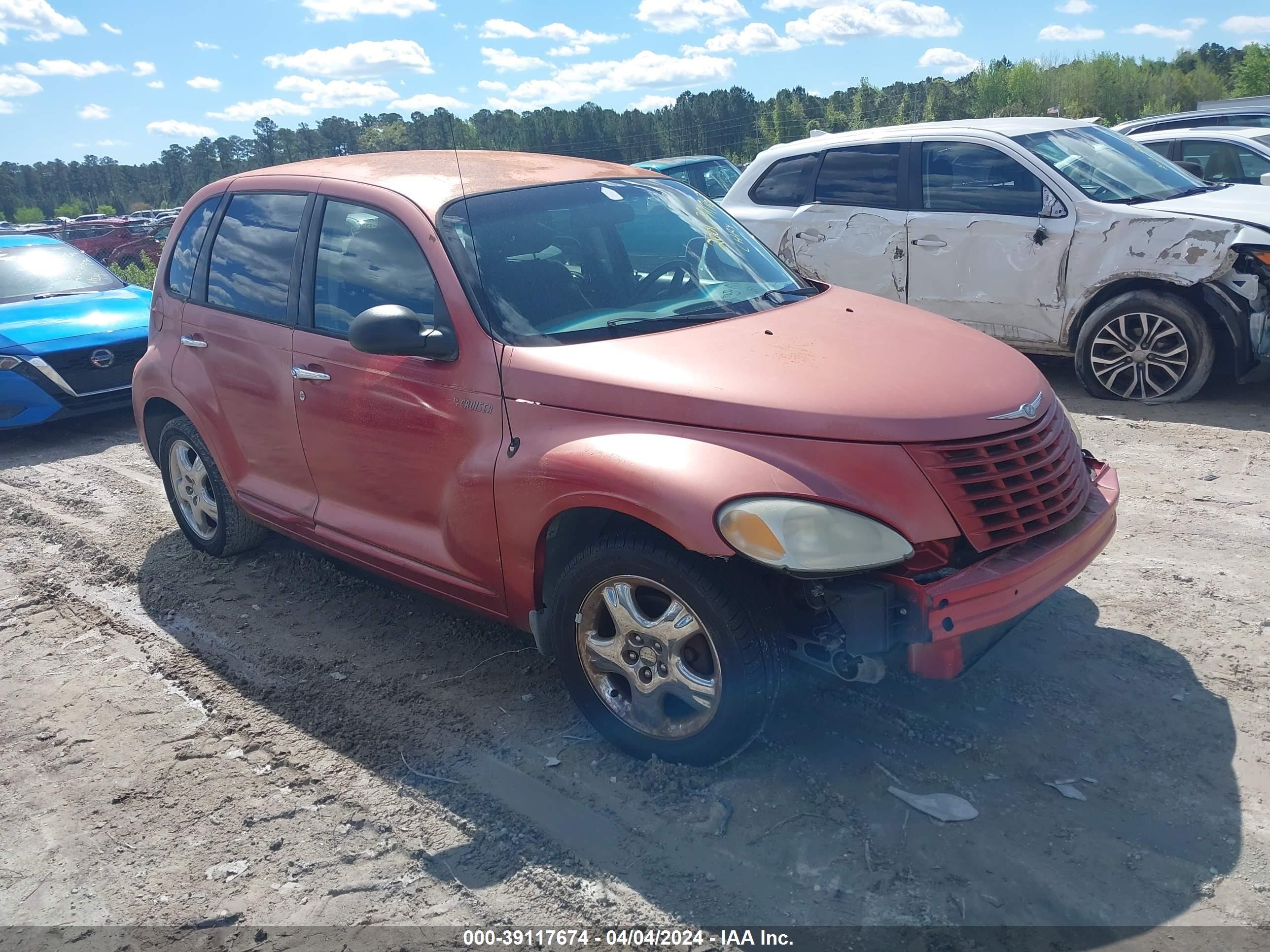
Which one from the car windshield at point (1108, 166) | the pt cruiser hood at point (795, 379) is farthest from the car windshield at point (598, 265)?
the car windshield at point (1108, 166)

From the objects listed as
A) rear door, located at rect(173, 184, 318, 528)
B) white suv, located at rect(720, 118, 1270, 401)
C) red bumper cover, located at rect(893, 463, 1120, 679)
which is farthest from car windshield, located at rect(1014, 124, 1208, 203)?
rear door, located at rect(173, 184, 318, 528)

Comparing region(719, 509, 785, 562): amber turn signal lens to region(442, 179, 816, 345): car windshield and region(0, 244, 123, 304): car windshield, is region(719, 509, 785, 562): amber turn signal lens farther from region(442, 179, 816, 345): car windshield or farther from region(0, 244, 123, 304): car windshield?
region(0, 244, 123, 304): car windshield

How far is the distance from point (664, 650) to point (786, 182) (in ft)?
20.2

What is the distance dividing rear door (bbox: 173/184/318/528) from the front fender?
162cm

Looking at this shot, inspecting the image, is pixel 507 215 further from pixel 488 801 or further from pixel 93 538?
pixel 93 538

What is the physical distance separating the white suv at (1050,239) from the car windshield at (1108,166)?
0.02 m

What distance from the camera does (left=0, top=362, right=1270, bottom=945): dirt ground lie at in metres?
2.80

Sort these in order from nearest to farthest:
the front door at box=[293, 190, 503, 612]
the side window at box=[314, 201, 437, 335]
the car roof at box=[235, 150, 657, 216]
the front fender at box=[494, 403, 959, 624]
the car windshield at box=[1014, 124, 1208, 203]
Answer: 1. the front fender at box=[494, 403, 959, 624]
2. the front door at box=[293, 190, 503, 612]
3. the side window at box=[314, 201, 437, 335]
4. the car roof at box=[235, 150, 657, 216]
5. the car windshield at box=[1014, 124, 1208, 203]

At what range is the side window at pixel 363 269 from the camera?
3781 mm

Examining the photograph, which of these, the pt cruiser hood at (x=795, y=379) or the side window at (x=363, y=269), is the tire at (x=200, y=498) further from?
the pt cruiser hood at (x=795, y=379)

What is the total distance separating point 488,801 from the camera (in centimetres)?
326

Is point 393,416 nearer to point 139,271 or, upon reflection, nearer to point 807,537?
point 807,537

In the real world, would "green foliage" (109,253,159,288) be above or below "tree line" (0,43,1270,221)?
below

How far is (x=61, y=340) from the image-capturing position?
8.39 metres
